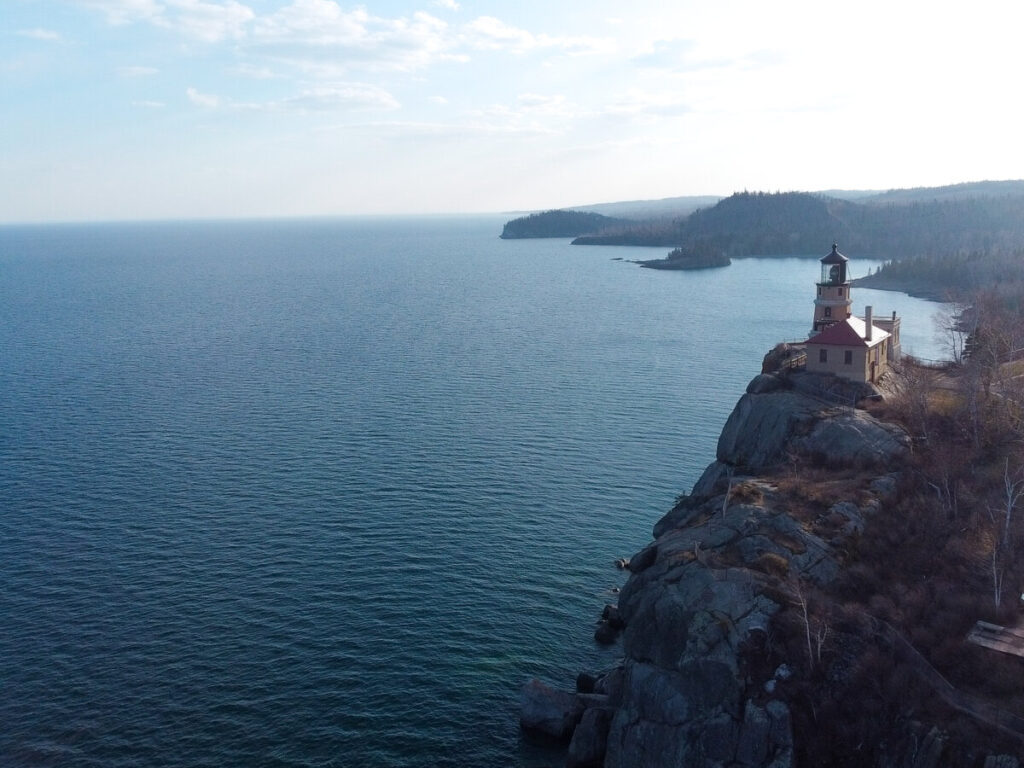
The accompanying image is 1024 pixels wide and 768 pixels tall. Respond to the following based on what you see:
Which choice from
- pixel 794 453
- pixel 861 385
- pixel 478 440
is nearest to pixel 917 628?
pixel 794 453

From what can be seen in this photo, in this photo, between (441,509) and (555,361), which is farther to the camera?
(555,361)

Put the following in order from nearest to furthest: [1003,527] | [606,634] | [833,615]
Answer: [833,615]
[1003,527]
[606,634]

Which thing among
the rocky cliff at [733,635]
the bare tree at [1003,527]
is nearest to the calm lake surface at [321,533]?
the rocky cliff at [733,635]

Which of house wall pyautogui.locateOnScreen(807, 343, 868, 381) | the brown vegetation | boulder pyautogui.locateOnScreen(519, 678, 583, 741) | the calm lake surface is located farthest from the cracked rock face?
house wall pyautogui.locateOnScreen(807, 343, 868, 381)

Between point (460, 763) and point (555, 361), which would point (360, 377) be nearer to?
point (555, 361)

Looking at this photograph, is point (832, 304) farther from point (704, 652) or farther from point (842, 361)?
point (704, 652)

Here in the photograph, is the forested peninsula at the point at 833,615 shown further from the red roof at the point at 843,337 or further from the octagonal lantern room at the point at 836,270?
the octagonal lantern room at the point at 836,270

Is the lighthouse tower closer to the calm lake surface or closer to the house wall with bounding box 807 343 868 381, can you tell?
the house wall with bounding box 807 343 868 381

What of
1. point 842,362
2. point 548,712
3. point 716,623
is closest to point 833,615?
point 716,623
